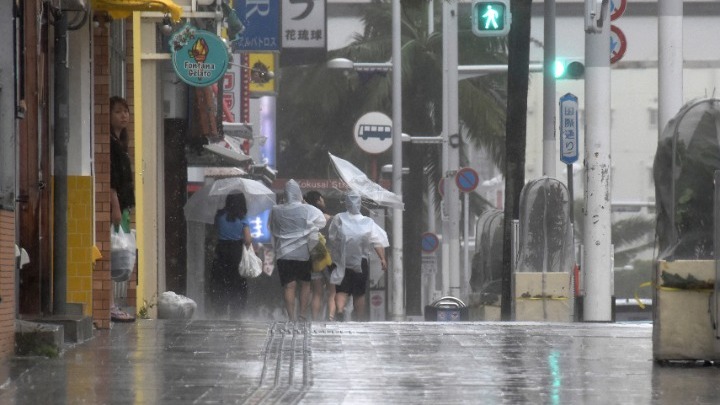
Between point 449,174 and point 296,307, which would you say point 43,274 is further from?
point 449,174

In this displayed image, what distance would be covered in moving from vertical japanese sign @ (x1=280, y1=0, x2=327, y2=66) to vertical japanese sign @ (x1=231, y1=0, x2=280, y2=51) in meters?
3.71

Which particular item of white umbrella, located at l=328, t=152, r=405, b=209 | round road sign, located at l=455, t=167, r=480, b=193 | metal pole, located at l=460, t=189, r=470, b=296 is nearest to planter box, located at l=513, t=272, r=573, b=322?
white umbrella, located at l=328, t=152, r=405, b=209

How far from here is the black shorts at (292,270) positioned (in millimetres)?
21438

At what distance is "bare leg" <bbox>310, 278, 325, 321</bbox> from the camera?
21969mm

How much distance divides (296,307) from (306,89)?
31.3m

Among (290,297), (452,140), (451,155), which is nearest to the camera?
(290,297)

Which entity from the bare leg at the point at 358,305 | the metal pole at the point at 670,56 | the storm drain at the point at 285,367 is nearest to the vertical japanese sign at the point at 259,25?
the bare leg at the point at 358,305

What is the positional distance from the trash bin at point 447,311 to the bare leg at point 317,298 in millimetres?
2936

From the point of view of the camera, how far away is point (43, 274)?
44.8ft

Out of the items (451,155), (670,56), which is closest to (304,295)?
(670,56)

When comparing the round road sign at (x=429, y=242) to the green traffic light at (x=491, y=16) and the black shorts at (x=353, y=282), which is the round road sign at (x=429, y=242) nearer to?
the green traffic light at (x=491, y=16)

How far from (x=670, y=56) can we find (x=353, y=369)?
974 centimetres

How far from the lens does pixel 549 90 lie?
27859 mm

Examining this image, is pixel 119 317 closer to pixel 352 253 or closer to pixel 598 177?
pixel 352 253
